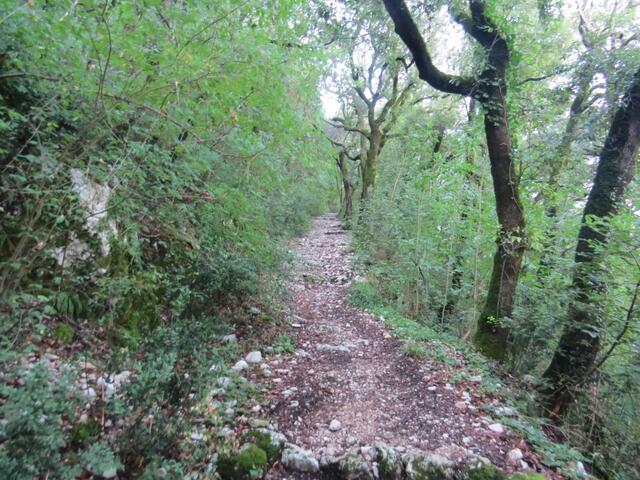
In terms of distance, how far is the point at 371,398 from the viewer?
377cm

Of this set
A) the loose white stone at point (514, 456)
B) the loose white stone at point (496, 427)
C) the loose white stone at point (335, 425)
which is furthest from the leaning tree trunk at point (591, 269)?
the loose white stone at point (335, 425)

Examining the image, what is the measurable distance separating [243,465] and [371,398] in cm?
178

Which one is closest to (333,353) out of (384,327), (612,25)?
(384,327)

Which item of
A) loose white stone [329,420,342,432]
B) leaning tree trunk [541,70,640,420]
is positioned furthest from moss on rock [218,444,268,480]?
leaning tree trunk [541,70,640,420]

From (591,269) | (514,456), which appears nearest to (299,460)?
(514,456)

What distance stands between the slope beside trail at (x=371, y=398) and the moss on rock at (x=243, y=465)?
204 millimetres

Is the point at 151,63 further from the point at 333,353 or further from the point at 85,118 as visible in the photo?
the point at 333,353

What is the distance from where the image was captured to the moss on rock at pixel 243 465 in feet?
7.70

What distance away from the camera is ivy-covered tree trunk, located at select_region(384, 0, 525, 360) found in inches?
214

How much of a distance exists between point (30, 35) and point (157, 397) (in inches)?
96.8

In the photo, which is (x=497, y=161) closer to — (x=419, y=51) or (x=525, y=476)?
(x=419, y=51)

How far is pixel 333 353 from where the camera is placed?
4.77 metres

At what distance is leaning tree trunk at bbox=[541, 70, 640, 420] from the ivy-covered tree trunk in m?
1.04

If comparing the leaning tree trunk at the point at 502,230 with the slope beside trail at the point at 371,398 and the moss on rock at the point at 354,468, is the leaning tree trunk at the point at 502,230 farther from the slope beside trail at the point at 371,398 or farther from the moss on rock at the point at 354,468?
the moss on rock at the point at 354,468
